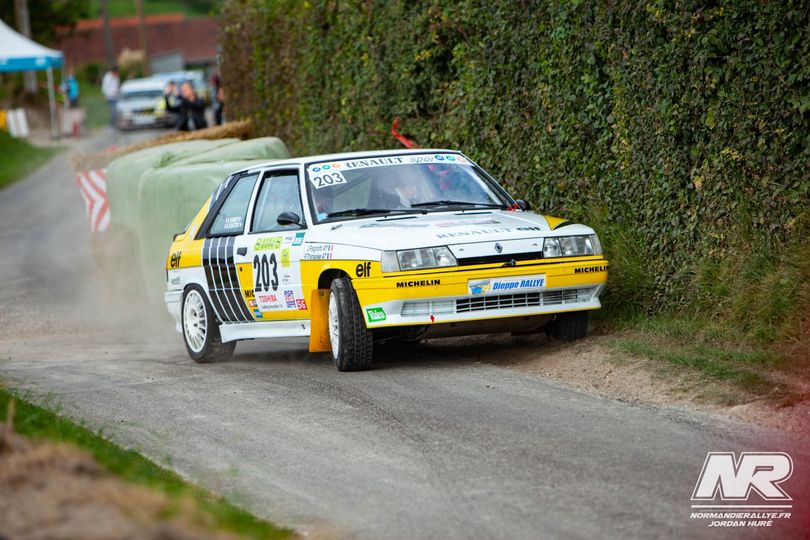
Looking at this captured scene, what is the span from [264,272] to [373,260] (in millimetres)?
1505

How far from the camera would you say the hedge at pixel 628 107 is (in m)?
8.75

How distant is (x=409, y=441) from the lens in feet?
23.3

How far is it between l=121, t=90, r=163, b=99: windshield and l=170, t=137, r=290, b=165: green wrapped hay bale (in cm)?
3389

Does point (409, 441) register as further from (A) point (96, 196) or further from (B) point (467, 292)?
(A) point (96, 196)

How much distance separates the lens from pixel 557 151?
38.2 feet

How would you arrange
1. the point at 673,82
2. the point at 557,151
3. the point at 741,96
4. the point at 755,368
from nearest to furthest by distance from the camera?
1. the point at 755,368
2. the point at 741,96
3. the point at 673,82
4. the point at 557,151

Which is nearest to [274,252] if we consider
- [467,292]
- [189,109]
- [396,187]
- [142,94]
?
[396,187]

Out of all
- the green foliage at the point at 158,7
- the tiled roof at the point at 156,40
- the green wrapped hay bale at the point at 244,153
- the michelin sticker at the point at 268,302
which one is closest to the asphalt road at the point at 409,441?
the michelin sticker at the point at 268,302

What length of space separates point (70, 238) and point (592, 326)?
609 inches

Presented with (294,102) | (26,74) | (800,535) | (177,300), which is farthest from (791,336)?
(26,74)

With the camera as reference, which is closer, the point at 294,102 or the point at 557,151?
the point at 557,151

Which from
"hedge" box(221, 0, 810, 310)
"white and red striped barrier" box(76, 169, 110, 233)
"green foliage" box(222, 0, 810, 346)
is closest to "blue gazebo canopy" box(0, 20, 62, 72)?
Result: "white and red striped barrier" box(76, 169, 110, 233)

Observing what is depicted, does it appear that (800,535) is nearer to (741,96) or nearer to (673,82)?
(741,96)

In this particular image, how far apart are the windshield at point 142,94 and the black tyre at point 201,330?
38613 millimetres
